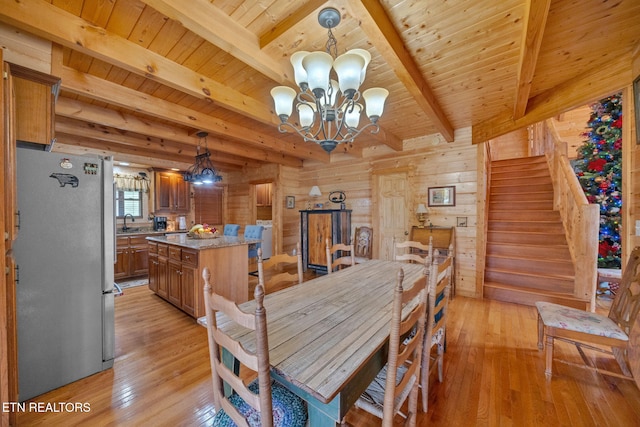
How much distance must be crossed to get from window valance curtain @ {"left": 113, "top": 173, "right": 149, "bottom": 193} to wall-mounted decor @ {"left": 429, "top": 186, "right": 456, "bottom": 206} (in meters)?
6.20

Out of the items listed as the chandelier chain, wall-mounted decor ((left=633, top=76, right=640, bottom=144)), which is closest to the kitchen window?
the chandelier chain

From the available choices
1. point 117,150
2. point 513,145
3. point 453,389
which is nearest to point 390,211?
point 453,389

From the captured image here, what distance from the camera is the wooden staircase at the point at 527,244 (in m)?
3.46

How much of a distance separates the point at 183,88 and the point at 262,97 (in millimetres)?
859

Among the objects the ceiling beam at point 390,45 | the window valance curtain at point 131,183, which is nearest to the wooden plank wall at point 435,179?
the ceiling beam at point 390,45

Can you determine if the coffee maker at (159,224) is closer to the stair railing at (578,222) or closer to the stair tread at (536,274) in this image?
the stair tread at (536,274)

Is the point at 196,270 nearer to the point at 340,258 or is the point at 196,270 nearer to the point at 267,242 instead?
the point at 340,258

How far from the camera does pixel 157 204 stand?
5.72m

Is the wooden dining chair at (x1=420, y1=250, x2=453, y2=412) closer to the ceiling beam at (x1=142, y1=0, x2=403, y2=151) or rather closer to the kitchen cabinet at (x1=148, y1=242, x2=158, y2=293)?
the ceiling beam at (x1=142, y1=0, x2=403, y2=151)

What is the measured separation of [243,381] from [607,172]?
5.89 m

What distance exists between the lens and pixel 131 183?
5496 mm

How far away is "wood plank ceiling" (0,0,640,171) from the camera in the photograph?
1574 millimetres

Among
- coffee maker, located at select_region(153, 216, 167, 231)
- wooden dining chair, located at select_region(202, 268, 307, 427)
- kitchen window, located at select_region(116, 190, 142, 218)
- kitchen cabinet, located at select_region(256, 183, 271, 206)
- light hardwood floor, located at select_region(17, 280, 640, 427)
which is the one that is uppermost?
kitchen cabinet, located at select_region(256, 183, 271, 206)

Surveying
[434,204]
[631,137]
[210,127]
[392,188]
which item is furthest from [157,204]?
[631,137]
